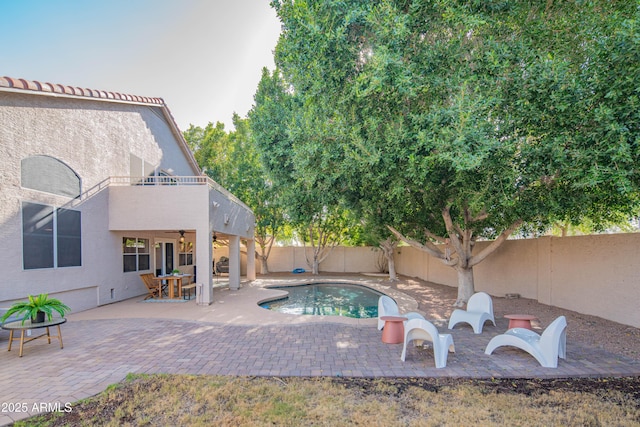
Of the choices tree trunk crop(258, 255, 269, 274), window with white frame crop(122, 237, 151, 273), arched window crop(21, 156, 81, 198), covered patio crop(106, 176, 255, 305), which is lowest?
tree trunk crop(258, 255, 269, 274)

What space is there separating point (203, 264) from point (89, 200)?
12.7ft

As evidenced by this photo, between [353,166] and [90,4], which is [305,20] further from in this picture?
[90,4]

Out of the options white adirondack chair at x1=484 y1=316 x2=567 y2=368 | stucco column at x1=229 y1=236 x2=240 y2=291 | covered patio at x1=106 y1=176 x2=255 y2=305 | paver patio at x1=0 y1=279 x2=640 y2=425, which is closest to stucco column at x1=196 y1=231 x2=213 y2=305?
covered patio at x1=106 y1=176 x2=255 y2=305

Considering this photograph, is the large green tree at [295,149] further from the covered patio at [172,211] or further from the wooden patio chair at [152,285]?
the wooden patio chair at [152,285]

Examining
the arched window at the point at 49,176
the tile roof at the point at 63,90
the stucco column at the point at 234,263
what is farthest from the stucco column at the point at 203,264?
the tile roof at the point at 63,90

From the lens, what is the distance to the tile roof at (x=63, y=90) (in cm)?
754

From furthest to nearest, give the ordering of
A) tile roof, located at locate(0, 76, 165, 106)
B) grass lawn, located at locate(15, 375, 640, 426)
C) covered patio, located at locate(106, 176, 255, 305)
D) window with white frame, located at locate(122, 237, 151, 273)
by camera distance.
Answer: window with white frame, located at locate(122, 237, 151, 273)
covered patio, located at locate(106, 176, 255, 305)
tile roof, located at locate(0, 76, 165, 106)
grass lawn, located at locate(15, 375, 640, 426)

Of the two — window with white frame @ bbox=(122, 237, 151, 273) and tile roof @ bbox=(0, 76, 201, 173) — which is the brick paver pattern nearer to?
window with white frame @ bbox=(122, 237, 151, 273)

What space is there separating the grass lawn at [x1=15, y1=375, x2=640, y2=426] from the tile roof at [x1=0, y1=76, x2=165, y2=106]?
726 centimetres

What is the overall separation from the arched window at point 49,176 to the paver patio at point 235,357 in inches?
135

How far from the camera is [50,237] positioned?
8.58m

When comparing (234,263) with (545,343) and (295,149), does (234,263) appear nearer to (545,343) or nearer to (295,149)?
(295,149)

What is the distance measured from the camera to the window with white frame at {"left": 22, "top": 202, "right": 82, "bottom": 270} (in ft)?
26.1

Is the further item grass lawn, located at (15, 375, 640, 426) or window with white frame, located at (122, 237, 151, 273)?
window with white frame, located at (122, 237, 151, 273)
